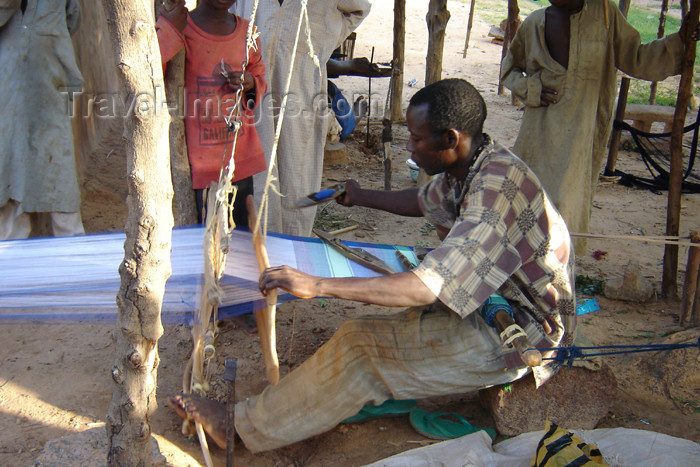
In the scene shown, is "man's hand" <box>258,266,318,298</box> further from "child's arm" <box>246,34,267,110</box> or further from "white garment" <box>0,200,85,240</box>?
"white garment" <box>0,200,85,240</box>

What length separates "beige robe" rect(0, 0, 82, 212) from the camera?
3359 mm

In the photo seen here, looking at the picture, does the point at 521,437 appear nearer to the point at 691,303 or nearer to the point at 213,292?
the point at 213,292

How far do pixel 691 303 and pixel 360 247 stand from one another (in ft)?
6.02

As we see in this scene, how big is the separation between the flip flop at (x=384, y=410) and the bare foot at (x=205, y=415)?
0.54m

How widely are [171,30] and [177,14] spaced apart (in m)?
0.08

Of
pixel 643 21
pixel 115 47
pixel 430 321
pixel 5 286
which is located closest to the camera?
pixel 115 47

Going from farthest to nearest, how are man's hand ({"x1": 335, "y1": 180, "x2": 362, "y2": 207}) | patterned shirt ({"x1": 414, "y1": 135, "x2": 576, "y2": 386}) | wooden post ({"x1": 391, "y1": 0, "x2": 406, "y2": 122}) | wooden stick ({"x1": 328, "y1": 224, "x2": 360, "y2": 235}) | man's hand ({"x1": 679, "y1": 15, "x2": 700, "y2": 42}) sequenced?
wooden post ({"x1": 391, "y1": 0, "x2": 406, "y2": 122}) < wooden stick ({"x1": 328, "y1": 224, "x2": 360, "y2": 235}) < man's hand ({"x1": 679, "y1": 15, "x2": 700, "y2": 42}) < man's hand ({"x1": 335, "y1": 180, "x2": 362, "y2": 207}) < patterned shirt ({"x1": 414, "y1": 135, "x2": 576, "y2": 386})

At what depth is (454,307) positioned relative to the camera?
6.20 feet

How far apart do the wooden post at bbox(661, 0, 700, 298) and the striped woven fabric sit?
2264mm

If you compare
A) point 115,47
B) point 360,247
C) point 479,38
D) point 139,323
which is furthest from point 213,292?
point 479,38

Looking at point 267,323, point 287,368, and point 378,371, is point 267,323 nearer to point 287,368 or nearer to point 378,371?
point 378,371

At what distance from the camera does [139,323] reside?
1641 mm

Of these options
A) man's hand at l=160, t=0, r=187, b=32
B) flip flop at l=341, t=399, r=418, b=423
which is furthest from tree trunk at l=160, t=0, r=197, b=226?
flip flop at l=341, t=399, r=418, b=423

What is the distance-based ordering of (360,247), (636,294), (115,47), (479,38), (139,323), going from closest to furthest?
(115,47)
(139,323)
(360,247)
(636,294)
(479,38)
